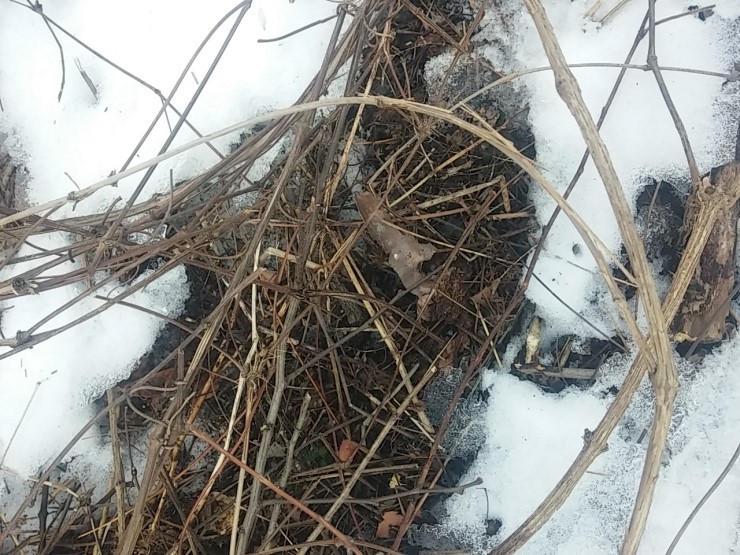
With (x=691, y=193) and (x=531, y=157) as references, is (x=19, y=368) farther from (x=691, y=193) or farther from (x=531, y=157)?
(x=691, y=193)

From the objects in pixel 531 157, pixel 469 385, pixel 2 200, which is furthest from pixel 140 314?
pixel 531 157

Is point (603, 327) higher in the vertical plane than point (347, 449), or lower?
higher

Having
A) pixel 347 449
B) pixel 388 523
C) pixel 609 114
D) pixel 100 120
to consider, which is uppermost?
pixel 609 114

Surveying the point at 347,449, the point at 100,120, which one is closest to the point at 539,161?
the point at 347,449

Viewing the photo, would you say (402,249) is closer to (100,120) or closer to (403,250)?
(403,250)

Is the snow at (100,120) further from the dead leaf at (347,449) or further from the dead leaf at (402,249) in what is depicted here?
the dead leaf at (347,449)

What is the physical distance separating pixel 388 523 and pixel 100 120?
1.04 m

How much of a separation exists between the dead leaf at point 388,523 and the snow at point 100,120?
620 mm

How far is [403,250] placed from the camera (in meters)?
1.15

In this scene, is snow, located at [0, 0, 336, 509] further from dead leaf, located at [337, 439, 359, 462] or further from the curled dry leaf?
dead leaf, located at [337, 439, 359, 462]

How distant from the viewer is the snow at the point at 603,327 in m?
1.10

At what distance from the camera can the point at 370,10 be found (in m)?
Answer: 1.10

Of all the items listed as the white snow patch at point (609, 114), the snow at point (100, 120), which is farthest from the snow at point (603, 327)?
the snow at point (100, 120)

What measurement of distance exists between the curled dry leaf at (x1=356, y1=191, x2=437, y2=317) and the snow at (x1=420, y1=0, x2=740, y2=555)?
8.8 inches
